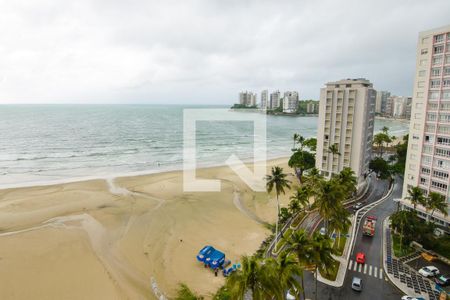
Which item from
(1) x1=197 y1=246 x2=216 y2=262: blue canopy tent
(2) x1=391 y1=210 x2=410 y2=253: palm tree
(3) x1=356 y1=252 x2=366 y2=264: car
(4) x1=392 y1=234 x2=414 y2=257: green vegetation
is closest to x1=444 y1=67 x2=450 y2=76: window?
(2) x1=391 y1=210 x2=410 y2=253: palm tree

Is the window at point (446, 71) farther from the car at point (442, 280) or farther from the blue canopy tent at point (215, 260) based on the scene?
the blue canopy tent at point (215, 260)

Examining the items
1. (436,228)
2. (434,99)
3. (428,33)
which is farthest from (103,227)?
(428,33)

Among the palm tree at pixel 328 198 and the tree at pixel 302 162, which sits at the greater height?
the palm tree at pixel 328 198

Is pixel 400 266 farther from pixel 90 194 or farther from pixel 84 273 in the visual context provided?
pixel 90 194

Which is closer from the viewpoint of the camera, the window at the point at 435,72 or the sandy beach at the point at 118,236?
the sandy beach at the point at 118,236

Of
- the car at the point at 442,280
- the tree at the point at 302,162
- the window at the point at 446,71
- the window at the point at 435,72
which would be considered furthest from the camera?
the tree at the point at 302,162

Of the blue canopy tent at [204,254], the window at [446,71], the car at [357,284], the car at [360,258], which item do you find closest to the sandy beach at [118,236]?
the blue canopy tent at [204,254]

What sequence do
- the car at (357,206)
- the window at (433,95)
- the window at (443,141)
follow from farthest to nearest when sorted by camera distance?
the car at (357,206) → the window at (433,95) → the window at (443,141)

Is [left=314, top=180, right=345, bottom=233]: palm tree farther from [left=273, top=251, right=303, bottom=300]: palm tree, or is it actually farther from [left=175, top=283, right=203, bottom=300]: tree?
[left=175, top=283, right=203, bottom=300]: tree
